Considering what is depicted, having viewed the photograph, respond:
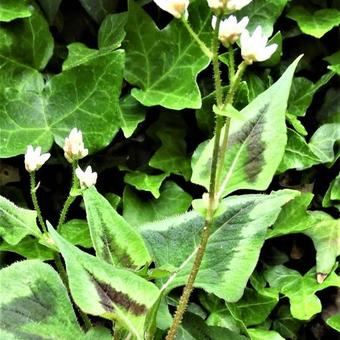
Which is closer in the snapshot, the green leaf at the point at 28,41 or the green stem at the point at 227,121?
the green stem at the point at 227,121

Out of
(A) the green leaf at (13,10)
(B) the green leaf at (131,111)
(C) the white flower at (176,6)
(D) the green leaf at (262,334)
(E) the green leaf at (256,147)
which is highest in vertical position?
(C) the white flower at (176,6)

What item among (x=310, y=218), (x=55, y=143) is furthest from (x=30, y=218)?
(x=310, y=218)

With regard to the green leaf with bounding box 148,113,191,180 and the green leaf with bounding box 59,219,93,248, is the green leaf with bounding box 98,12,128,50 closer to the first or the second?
the green leaf with bounding box 148,113,191,180

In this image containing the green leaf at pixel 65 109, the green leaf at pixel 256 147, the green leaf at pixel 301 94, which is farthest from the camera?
the green leaf at pixel 301 94

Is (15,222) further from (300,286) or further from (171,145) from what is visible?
A: (300,286)

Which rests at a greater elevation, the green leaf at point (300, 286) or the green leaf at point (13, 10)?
the green leaf at point (13, 10)

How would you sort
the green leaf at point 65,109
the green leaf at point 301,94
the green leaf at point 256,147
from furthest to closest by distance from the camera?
the green leaf at point 301,94 → the green leaf at point 65,109 → the green leaf at point 256,147

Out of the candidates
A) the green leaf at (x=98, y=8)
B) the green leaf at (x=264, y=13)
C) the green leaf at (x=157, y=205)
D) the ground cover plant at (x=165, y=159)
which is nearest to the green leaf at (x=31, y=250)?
the ground cover plant at (x=165, y=159)

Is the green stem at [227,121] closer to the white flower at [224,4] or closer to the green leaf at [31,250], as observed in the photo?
the white flower at [224,4]

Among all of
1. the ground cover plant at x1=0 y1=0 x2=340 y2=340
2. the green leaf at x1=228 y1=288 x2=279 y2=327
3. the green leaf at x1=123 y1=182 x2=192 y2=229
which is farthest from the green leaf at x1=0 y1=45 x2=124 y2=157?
the green leaf at x1=228 y1=288 x2=279 y2=327

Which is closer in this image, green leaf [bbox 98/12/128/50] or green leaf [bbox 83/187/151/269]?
green leaf [bbox 83/187/151/269]
